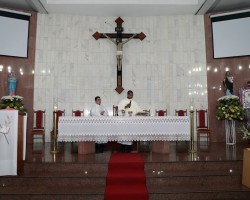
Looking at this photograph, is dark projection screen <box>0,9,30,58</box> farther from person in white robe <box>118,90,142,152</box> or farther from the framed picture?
the framed picture

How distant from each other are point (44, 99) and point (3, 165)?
14.6ft

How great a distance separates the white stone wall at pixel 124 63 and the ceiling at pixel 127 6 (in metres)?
0.29

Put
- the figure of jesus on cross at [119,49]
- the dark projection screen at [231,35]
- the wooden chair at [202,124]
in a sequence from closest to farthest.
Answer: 1. the wooden chair at [202,124]
2. the dark projection screen at [231,35]
3. the figure of jesus on cross at [119,49]

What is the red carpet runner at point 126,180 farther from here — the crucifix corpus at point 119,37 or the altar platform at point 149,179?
the crucifix corpus at point 119,37

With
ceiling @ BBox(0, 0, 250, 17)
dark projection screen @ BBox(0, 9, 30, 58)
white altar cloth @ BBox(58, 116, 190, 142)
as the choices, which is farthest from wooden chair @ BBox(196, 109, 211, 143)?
dark projection screen @ BBox(0, 9, 30, 58)

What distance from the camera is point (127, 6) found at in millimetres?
8805

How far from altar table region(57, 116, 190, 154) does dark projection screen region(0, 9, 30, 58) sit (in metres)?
3.98

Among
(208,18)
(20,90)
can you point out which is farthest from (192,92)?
(20,90)

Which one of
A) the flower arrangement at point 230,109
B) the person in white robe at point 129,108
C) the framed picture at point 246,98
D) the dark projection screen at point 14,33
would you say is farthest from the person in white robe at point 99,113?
the framed picture at point 246,98

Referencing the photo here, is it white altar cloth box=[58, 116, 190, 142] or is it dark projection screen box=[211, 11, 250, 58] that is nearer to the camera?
white altar cloth box=[58, 116, 190, 142]

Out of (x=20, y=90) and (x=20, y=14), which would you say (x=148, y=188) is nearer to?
(x=20, y=90)

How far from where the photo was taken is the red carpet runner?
4301mm

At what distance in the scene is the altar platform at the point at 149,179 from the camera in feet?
14.4

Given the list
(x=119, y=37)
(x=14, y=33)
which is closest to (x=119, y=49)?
(x=119, y=37)
